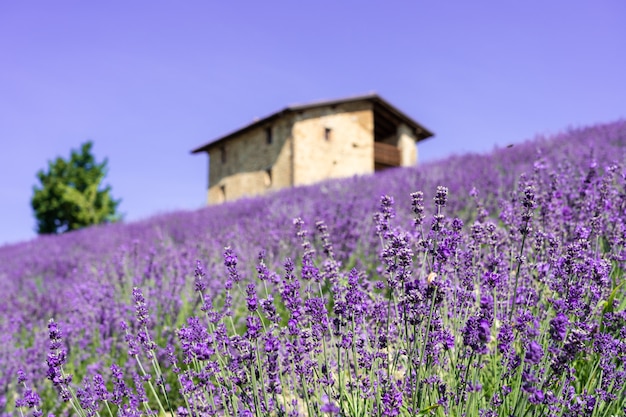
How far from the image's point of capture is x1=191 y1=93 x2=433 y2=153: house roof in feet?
61.9

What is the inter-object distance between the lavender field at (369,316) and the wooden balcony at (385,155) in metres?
13.2

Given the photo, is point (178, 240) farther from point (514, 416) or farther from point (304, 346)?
point (514, 416)

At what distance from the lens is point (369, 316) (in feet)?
9.00

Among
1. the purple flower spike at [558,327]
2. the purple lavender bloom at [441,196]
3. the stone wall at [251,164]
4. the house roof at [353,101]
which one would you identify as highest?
the house roof at [353,101]

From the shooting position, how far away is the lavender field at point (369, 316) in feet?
5.55

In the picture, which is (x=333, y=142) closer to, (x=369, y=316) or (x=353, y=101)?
(x=353, y=101)

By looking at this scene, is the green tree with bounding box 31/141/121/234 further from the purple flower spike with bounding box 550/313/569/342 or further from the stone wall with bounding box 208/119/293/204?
the purple flower spike with bounding box 550/313/569/342

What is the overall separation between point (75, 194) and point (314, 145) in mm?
13846

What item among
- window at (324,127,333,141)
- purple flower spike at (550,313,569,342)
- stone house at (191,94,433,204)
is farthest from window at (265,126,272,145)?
purple flower spike at (550,313,569,342)

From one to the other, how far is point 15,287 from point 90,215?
19.9 m

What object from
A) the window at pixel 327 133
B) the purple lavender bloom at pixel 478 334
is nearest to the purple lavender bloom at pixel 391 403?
the purple lavender bloom at pixel 478 334

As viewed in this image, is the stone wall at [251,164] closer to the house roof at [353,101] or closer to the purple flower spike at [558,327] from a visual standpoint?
the house roof at [353,101]

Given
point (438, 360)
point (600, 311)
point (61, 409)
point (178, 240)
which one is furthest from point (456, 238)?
point (178, 240)

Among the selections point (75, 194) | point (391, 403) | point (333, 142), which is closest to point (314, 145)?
point (333, 142)
